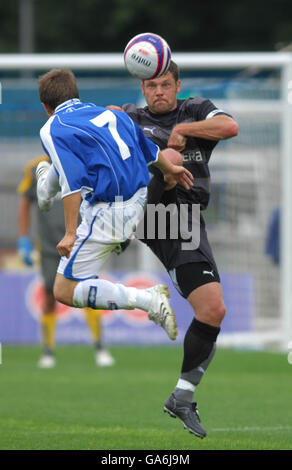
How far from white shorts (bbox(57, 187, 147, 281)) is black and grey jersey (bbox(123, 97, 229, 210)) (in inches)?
16.2

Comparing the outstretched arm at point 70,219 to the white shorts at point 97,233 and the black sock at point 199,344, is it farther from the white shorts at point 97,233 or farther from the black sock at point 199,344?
the black sock at point 199,344

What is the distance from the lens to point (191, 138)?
23.6 ft

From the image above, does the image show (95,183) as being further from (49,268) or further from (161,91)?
(49,268)

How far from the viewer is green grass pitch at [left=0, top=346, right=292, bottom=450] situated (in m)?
7.12

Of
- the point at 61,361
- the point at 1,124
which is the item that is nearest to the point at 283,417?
the point at 61,361

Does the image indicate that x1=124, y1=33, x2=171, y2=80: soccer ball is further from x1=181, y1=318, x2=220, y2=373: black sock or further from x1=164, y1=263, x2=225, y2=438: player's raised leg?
x1=181, y1=318, x2=220, y2=373: black sock

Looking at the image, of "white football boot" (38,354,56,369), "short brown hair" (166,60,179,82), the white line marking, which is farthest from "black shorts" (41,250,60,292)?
"short brown hair" (166,60,179,82)

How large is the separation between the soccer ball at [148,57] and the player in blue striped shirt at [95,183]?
37cm

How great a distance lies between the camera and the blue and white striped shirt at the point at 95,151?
659cm

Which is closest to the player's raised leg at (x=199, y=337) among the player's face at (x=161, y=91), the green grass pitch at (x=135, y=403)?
the green grass pitch at (x=135, y=403)

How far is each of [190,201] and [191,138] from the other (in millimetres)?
449

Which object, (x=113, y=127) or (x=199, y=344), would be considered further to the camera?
(x=199, y=344)

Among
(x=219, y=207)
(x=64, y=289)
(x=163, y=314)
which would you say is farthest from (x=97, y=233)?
(x=219, y=207)
